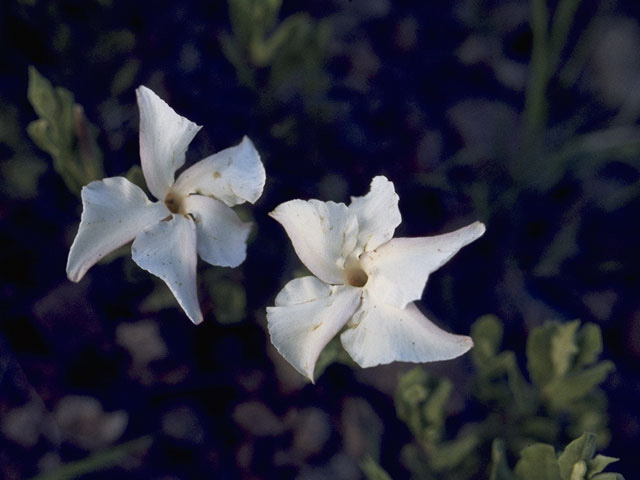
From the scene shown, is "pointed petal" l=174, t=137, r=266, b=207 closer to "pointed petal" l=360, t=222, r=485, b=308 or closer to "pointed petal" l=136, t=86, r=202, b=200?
"pointed petal" l=136, t=86, r=202, b=200

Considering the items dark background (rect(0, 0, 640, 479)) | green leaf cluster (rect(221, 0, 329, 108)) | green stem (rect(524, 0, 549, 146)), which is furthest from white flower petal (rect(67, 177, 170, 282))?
green stem (rect(524, 0, 549, 146))

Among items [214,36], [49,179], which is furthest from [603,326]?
[49,179]

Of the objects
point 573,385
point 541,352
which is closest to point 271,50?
point 541,352

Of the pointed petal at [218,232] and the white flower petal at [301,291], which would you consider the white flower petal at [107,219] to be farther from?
the white flower petal at [301,291]

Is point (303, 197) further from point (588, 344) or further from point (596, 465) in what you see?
point (596, 465)

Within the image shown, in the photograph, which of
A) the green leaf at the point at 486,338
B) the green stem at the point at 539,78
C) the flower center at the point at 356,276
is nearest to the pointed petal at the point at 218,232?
the flower center at the point at 356,276

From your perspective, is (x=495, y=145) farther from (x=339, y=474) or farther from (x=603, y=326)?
(x=339, y=474)
